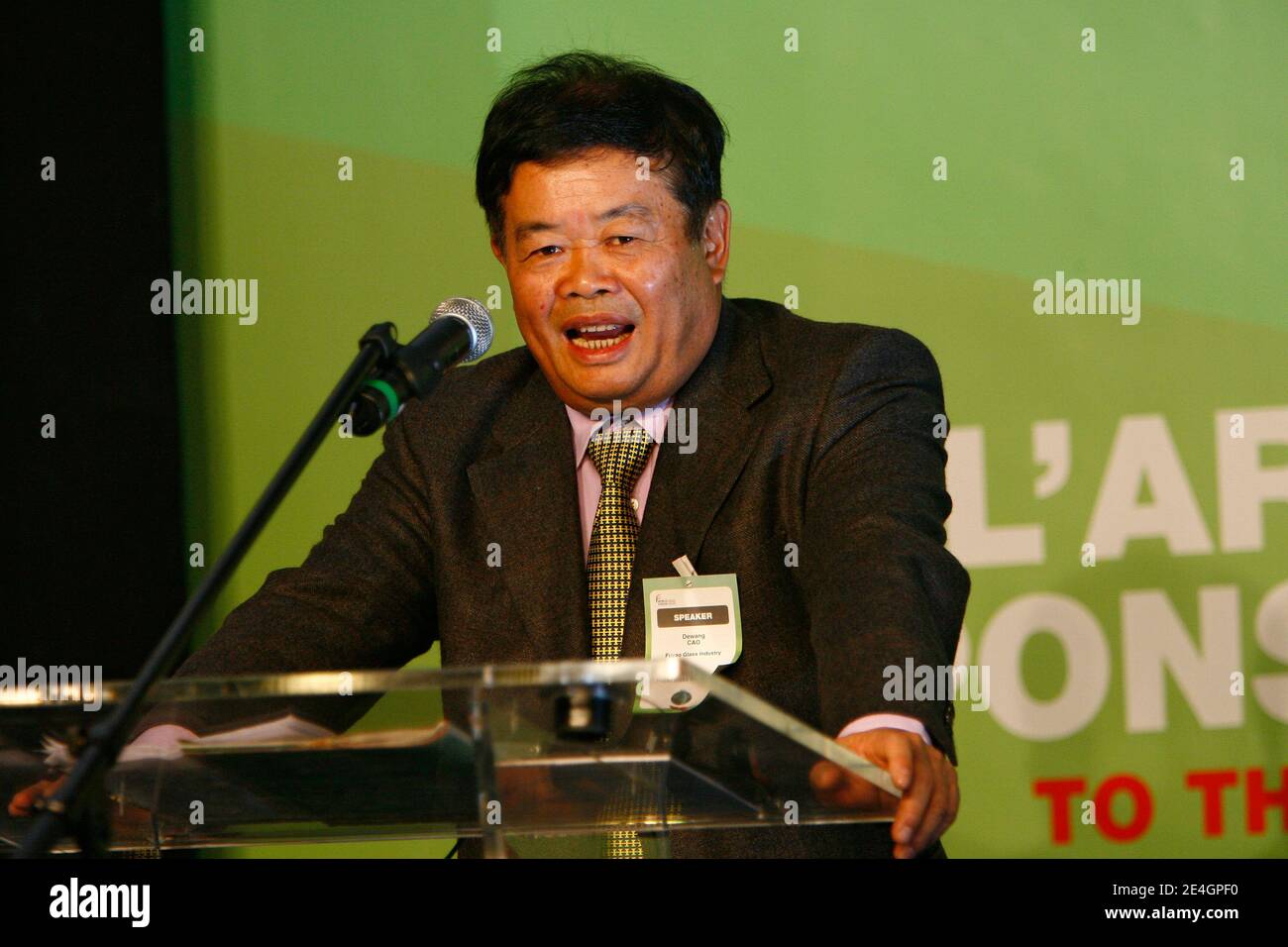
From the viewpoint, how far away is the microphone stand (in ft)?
3.72

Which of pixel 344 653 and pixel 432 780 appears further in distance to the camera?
pixel 344 653

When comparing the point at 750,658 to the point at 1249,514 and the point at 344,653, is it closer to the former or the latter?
the point at 344,653

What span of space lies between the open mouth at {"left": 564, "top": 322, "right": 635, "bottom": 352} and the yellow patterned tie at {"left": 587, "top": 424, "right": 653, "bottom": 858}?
5.1 inches

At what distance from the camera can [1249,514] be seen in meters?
3.34

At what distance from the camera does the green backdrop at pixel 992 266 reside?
334 cm

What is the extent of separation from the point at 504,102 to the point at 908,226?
129cm

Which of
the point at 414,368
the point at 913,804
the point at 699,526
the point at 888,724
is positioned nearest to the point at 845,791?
the point at 913,804

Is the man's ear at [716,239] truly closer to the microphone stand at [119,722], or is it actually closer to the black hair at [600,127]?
the black hair at [600,127]

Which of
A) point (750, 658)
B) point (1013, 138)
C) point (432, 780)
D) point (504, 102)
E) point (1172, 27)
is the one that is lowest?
point (432, 780)

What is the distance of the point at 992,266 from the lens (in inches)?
135

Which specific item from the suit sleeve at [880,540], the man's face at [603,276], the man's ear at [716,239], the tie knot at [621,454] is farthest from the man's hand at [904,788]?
the man's ear at [716,239]

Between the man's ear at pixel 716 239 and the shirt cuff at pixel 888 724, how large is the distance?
969mm

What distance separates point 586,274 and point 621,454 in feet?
0.88
